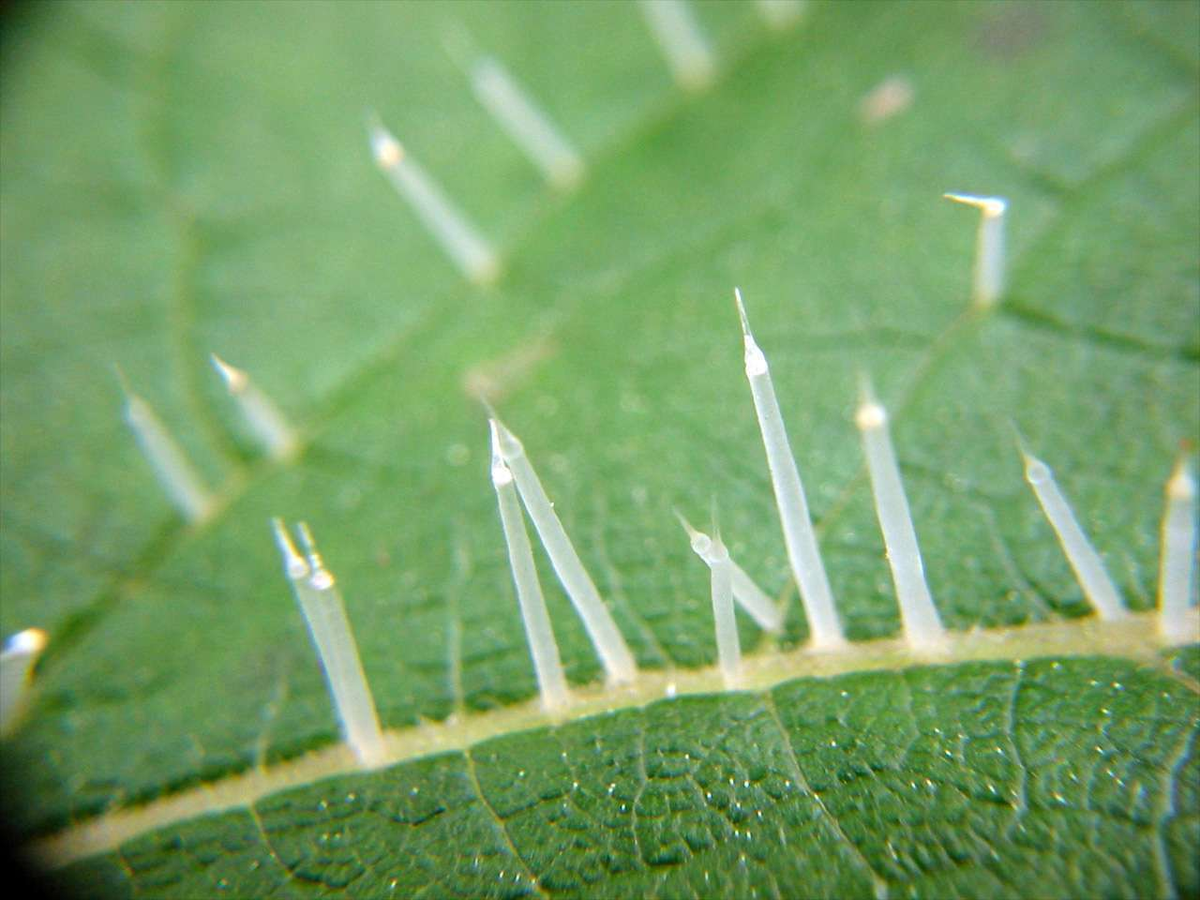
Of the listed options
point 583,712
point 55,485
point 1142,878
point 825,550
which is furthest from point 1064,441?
point 55,485

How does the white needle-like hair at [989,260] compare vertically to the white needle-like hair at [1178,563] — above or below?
above

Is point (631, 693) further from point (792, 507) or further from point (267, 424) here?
point (267, 424)

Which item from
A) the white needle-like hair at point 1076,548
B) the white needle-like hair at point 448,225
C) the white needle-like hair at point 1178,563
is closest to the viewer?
the white needle-like hair at point 1178,563

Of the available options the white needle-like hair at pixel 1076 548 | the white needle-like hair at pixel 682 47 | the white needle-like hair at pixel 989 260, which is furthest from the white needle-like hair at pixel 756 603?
the white needle-like hair at pixel 682 47

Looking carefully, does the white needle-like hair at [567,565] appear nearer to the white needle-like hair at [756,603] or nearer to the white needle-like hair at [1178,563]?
the white needle-like hair at [756,603]

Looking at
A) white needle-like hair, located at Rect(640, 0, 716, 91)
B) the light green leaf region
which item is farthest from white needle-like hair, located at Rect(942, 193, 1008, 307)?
white needle-like hair, located at Rect(640, 0, 716, 91)

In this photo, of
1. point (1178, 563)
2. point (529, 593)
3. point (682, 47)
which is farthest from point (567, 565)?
point (682, 47)

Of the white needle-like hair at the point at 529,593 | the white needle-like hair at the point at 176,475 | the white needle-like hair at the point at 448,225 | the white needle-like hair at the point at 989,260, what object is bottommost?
the white needle-like hair at the point at 529,593
